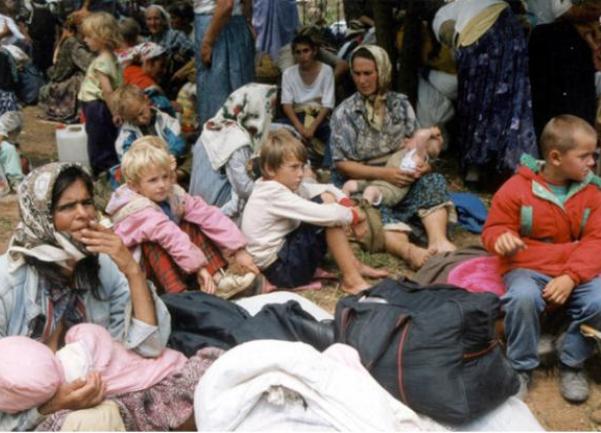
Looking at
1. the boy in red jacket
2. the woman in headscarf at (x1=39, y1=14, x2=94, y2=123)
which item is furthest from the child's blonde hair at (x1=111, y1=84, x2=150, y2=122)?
the woman in headscarf at (x1=39, y1=14, x2=94, y2=123)

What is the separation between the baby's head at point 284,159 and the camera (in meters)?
4.24

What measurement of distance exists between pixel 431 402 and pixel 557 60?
3663mm

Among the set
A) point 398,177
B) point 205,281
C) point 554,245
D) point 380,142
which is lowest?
point 205,281

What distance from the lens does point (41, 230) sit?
9.29 feet

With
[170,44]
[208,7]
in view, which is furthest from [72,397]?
[170,44]

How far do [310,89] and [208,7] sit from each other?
1.26 m

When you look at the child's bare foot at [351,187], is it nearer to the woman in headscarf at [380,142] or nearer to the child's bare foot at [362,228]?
the woman in headscarf at [380,142]

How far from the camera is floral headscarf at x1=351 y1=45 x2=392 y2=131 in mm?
5156

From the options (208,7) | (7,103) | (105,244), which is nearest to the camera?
(105,244)

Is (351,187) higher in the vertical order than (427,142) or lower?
lower

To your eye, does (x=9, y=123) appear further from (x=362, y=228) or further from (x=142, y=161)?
(x=362, y=228)

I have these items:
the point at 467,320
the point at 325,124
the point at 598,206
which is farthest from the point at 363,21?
the point at 467,320

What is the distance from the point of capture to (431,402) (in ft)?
9.46

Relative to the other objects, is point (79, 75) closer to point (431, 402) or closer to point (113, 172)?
point (113, 172)
